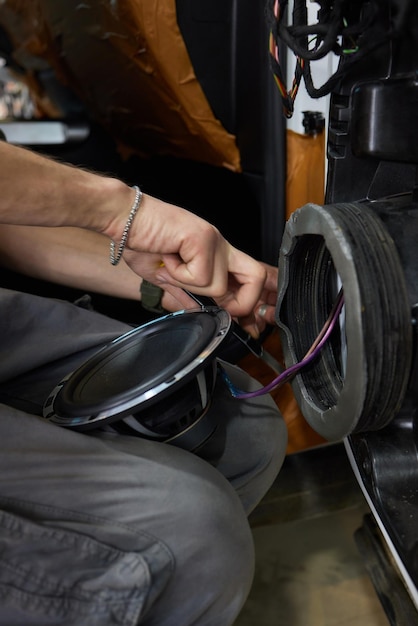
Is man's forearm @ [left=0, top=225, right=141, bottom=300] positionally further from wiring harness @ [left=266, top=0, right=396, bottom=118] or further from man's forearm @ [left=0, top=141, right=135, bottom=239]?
wiring harness @ [left=266, top=0, right=396, bottom=118]

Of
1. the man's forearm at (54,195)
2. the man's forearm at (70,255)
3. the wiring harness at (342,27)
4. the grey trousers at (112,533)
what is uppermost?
the wiring harness at (342,27)

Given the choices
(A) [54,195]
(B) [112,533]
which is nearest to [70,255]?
(A) [54,195]

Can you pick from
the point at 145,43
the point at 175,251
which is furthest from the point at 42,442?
the point at 145,43

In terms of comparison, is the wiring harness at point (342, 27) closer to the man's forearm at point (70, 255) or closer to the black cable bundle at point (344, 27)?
the black cable bundle at point (344, 27)

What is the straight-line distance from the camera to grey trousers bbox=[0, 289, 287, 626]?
1.78 feet

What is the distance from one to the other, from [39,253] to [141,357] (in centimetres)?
31

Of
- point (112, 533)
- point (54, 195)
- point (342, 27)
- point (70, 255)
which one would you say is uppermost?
point (342, 27)

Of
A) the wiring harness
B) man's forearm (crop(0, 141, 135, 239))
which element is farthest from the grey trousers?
the wiring harness

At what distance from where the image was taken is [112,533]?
22.4 inches

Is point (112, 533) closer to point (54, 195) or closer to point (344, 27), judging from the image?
point (54, 195)

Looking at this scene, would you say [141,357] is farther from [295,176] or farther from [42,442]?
[295,176]

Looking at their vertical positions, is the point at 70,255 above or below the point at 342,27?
below

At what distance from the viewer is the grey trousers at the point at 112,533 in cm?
54

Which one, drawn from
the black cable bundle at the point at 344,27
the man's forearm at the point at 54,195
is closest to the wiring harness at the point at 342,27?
the black cable bundle at the point at 344,27
